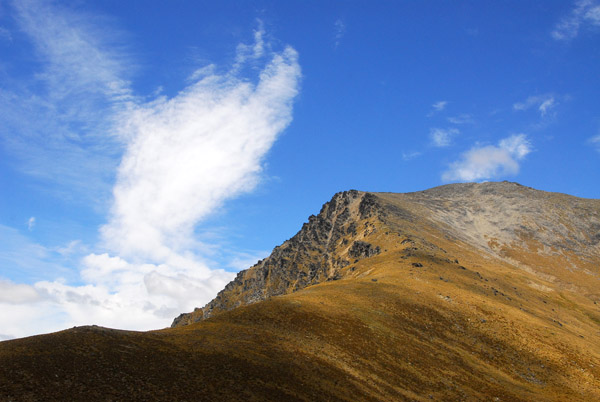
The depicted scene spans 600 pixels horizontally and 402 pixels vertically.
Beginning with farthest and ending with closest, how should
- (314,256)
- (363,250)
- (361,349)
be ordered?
(314,256), (363,250), (361,349)

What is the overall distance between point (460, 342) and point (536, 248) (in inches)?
6178

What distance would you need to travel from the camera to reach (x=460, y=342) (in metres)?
64.4

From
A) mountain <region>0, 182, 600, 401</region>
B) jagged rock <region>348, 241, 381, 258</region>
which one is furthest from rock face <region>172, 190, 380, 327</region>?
mountain <region>0, 182, 600, 401</region>

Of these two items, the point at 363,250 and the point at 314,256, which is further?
the point at 314,256

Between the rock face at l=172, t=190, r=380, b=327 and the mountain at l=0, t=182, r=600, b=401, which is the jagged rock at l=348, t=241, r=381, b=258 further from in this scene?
the mountain at l=0, t=182, r=600, b=401

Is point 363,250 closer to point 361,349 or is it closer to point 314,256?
point 314,256

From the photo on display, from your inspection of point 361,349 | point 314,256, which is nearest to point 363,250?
point 314,256

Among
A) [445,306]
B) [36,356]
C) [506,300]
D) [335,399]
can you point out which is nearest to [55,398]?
[36,356]

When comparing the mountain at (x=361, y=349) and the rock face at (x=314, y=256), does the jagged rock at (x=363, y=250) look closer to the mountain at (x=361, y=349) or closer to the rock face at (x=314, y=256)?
the rock face at (x=314, y=256)

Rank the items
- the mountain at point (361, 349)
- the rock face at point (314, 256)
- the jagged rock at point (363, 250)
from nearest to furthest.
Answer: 1. the mountain at point (361, 349)
2. the jagged rock at point (363, 250)
3. the rock face at point (314, 256)

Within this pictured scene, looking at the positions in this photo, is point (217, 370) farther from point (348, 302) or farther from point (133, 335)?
point (348, 302)

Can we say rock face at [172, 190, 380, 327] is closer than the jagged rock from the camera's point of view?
No

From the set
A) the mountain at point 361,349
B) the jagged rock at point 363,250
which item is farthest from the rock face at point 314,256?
the mountain at point 361,349

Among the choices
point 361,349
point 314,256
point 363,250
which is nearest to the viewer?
point 361,349
